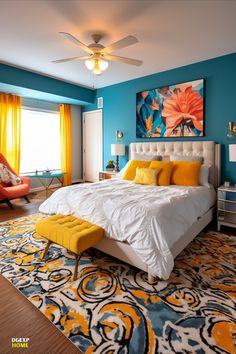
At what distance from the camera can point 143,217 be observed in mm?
2051

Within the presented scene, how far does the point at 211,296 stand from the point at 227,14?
3028mm

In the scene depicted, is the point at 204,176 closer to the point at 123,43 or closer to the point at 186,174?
the point at 186,174

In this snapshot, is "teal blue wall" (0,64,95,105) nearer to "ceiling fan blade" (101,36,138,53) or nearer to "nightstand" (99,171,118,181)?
"nightstand" (99,171,118,181)

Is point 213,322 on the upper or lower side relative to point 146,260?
lower

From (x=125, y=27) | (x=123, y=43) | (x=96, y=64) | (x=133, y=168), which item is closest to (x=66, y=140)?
(x=133, y=168)

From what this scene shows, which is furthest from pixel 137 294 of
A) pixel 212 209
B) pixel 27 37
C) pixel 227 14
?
pixel 27 37

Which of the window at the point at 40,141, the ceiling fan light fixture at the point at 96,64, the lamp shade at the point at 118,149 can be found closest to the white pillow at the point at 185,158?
the lamp shade at the point at 118,149

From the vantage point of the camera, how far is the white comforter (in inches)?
76.5

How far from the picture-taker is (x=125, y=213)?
2.19 meters

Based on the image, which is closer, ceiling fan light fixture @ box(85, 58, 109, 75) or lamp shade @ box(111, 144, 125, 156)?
ceiling fan light fixture @ box(85, 58, 109, 75)

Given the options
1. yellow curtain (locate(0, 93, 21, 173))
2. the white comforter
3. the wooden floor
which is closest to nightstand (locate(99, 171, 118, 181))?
the white comforter

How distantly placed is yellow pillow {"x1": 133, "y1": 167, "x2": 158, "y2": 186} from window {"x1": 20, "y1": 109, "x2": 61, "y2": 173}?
11.3 ft

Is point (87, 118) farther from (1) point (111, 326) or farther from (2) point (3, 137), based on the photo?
(1) point (111, 326)

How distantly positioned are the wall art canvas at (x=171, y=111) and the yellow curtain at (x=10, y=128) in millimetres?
2939
